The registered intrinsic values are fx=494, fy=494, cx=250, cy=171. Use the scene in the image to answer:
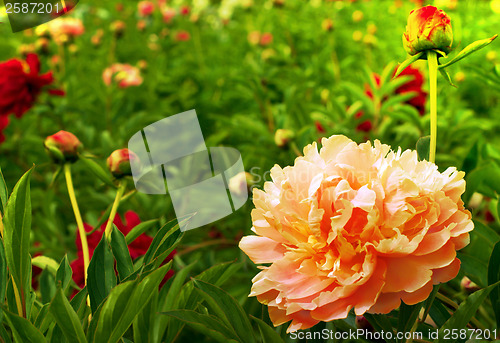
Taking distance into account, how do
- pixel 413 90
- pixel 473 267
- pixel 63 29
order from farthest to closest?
1. pixel 63 29
2. pixel 413 90
3. pixel 473 267

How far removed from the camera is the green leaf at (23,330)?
10.1 inches

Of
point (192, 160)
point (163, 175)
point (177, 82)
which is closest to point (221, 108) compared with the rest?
point (177, 82)

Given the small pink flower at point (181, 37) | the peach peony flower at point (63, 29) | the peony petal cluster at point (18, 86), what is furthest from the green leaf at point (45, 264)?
the small pink flower at point (181, 37)

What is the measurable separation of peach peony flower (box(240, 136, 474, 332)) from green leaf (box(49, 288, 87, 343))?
0.31 feet

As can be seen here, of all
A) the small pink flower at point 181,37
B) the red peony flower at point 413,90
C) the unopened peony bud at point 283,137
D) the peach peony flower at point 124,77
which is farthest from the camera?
the small pink flower at point 181,37

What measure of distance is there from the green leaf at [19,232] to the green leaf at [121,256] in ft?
0.18

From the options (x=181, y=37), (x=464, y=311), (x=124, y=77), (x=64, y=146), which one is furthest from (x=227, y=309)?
(x=181, y=37)

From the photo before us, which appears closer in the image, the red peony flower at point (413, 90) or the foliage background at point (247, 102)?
the foliage background at point (247, 102)

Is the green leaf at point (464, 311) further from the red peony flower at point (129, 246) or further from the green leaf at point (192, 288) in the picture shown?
the red peony flower at point (129, 246)

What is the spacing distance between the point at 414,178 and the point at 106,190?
2.26 ft

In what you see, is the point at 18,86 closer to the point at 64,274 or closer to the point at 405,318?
the point at 64,274

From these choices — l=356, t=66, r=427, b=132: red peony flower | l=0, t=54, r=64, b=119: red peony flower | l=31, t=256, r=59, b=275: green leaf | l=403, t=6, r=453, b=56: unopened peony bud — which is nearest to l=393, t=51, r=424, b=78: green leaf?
l=403, t=6, r=453, b=56: unopened peony bud

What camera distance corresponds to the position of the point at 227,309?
29 centimetres

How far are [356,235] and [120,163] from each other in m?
0.24
